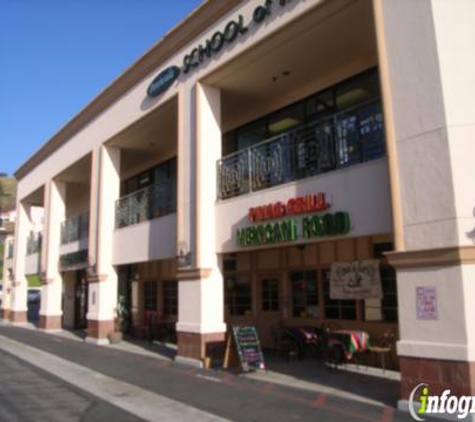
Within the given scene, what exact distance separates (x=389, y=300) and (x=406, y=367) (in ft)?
13.2

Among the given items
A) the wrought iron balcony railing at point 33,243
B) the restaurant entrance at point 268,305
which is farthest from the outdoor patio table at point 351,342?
the wrought iron balcony railing at point 33,243

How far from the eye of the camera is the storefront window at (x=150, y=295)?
2041 cm

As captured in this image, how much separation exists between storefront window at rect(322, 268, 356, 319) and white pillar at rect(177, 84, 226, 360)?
109 inches

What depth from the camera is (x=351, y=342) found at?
1090 centimetres

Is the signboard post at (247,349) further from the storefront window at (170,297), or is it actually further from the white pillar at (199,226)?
the storefront window at (170,297)

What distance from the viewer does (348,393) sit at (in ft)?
29.8

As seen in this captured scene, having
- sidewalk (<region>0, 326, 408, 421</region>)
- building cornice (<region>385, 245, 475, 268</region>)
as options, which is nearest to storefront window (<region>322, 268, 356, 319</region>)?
sidewalk (<region>0, 326, 408, 421</region>)

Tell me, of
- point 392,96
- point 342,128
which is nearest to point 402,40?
point 392,96

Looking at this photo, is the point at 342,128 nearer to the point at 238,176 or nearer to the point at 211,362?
the point at 238,176

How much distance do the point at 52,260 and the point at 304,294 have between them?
13407 mm

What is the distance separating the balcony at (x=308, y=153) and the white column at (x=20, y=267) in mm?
18987

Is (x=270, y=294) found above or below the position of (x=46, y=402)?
above

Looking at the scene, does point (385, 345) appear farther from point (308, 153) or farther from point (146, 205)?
point (146, 205)

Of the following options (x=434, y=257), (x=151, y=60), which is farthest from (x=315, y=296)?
(x=151, y=60)
